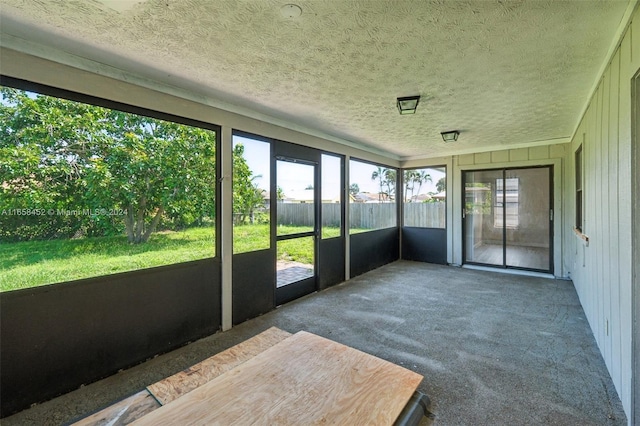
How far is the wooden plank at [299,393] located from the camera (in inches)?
48.5

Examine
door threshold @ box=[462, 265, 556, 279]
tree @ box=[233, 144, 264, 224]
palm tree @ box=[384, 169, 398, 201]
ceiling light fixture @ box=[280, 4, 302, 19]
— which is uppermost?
ceiling light fixture @ box=[280, 4, 302, 19]

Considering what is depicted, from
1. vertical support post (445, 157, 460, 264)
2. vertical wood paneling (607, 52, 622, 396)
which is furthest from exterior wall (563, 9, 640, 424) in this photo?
vertical support post (445, 157, 460, 264)

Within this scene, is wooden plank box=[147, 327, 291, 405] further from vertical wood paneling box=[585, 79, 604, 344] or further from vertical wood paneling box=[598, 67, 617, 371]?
vertical wood paneling box=[585, 79, 604, 344]

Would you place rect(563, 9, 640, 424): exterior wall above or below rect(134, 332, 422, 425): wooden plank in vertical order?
above

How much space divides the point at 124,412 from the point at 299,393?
0.81 m

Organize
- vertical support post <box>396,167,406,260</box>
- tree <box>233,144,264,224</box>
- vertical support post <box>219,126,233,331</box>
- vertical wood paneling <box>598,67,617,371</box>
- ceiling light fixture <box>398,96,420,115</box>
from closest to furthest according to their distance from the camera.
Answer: vertical wood paneling <box>598,67,617,371</box>, ceiling light fixture <box>398,96,420,115</box>, vertical support post <box>219,126,233,331</box>, tree <box>233,144,264,224</box>, vertical support post <box>396,167,406,260</box>

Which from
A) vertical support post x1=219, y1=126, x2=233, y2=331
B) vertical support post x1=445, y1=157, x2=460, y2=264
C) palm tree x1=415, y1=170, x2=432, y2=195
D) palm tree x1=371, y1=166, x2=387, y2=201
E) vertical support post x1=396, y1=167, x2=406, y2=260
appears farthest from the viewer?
vertical support post x1=396, y1=167, x2=406, y2=260

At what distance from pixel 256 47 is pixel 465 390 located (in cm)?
293

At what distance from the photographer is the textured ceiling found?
1.65 meters

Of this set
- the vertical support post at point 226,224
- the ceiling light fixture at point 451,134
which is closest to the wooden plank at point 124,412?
the vertical support post at point 226,224

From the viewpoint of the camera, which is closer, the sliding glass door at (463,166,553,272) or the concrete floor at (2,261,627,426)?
the concrete floor at (2,261,627,426)

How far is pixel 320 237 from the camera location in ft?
15.0

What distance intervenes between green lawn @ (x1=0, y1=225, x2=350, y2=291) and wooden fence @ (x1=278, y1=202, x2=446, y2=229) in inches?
33.4

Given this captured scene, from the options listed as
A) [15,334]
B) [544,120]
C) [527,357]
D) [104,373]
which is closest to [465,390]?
[527,357]
